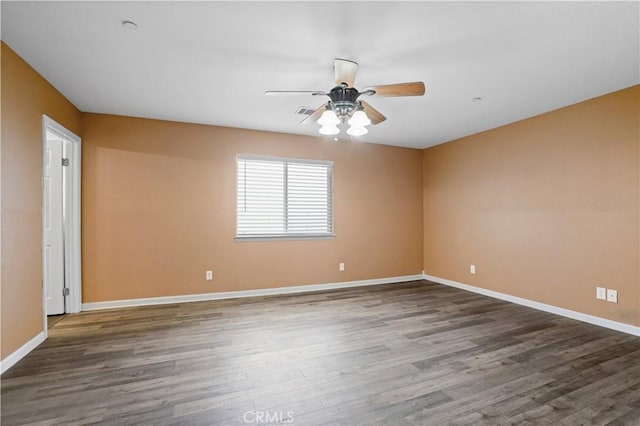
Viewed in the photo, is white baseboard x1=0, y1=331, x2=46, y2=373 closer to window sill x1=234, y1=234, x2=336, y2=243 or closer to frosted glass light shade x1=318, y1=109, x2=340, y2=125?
window sill x1=234, y1=234, x2=336, y2=243

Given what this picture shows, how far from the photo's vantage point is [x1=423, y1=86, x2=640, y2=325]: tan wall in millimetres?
3010

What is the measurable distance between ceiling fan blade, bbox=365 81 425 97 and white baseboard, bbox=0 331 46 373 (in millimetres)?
3497

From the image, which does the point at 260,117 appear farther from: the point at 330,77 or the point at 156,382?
the point at 156,382

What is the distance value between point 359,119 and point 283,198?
2.43 meters

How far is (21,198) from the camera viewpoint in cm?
248

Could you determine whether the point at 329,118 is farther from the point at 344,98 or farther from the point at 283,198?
the point at 283,198

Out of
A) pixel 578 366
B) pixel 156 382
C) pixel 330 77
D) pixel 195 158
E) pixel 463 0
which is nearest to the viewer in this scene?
pixel 463 0

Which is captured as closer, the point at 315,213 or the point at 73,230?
the point at 73,230

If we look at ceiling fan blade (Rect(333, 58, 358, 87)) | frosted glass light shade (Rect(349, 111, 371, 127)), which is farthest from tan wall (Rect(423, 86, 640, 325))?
ceiling fan blade (Rect(333, 58, 358, 87))

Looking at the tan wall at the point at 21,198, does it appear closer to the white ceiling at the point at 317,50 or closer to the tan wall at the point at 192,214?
the white ceiling at the point at 317,50

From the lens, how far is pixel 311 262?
4734 mm

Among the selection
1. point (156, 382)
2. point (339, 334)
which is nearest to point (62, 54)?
point (156, 382)

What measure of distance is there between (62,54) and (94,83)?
0.53m

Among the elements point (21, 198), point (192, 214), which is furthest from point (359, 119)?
point (21, 198)
